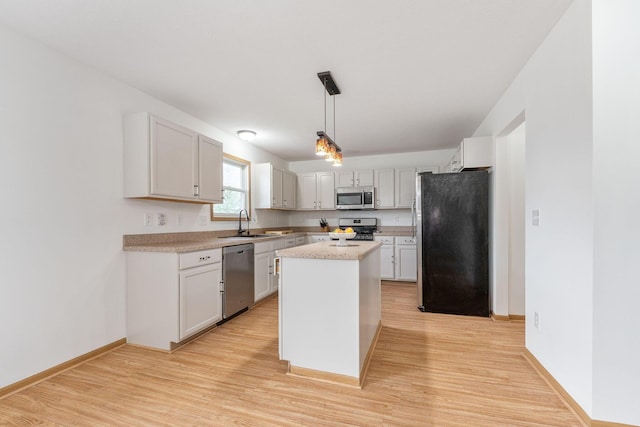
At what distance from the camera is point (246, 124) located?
12.6ft

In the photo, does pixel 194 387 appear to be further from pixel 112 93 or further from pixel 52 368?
pixel 112 93

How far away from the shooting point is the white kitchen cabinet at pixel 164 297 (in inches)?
97.3

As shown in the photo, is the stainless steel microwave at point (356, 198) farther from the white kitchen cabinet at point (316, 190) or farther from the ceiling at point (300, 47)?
the ceiling at point (300, 47)

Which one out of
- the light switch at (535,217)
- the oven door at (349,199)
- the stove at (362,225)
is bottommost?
the stove at (362,225)

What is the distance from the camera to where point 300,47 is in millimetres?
2105

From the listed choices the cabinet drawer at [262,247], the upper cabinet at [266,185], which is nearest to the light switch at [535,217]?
the cabinet drawer at [262,247]

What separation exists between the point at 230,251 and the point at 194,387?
4.85 feet

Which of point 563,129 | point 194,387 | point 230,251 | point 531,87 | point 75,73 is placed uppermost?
point 75,73

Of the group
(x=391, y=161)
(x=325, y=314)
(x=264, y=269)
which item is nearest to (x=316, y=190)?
(x=391, y=161)

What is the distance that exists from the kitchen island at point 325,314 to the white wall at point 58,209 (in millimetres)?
1678

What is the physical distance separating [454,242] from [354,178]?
2555mm

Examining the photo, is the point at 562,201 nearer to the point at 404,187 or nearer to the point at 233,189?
the point at 404,187

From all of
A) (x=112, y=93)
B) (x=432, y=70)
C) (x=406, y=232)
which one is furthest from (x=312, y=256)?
(x=406, y=232)

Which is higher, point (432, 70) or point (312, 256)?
point (432, 70)
